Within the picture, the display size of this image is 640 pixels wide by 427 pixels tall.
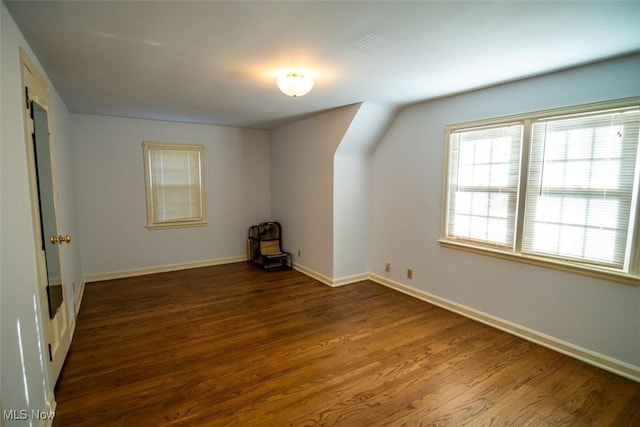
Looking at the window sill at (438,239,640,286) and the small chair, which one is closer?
the window sill at (438,239,640,286)

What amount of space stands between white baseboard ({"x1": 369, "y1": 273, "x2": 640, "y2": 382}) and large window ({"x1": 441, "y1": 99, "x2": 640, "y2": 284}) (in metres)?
0.67

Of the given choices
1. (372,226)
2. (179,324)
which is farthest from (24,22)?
(372,226)

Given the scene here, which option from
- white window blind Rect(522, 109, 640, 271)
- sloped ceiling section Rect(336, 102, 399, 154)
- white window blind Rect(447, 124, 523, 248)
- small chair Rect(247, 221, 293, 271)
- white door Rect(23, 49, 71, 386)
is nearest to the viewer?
white door Rect(23, 49, 71, 386)

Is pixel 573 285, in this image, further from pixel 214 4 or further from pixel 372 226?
pixel 214 4

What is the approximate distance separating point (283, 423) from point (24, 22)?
2822 millimetres

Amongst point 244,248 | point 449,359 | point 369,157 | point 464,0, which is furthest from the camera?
point 244,248

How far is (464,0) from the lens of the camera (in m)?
1.59

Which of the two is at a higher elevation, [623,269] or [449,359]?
[623,269]

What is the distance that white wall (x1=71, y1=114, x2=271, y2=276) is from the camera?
4441mm

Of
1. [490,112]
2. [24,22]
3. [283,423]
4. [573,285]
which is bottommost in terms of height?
[283,423]

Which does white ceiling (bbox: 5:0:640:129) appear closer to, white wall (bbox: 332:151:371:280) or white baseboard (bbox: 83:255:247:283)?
white wall (bbox: 332:151:371:280)

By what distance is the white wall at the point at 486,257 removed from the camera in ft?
7.94

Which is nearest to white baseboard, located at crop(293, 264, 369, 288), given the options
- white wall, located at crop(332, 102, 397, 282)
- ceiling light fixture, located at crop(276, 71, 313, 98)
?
white wall, located at crop(332, 102, 397, 282)

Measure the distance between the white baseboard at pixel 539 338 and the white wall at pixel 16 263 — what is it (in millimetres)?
3572
